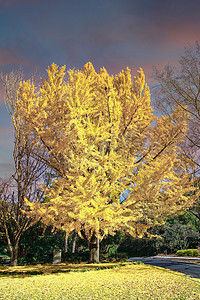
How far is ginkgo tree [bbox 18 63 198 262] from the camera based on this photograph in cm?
621

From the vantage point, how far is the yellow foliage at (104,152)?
620cm

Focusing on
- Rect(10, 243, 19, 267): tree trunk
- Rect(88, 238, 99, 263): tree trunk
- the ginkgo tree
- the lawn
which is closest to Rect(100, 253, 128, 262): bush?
Rect(88, 238, 99, 263): tree trunk

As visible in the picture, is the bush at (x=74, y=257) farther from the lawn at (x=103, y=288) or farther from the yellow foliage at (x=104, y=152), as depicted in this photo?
the lawn at (x=103, y=288)

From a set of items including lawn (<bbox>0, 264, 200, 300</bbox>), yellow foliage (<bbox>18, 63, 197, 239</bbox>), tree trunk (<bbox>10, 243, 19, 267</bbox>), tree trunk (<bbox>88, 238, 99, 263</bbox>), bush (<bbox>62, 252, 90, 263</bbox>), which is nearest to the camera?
lawn (<bbox>0, 264, 200, 300</bbox>)

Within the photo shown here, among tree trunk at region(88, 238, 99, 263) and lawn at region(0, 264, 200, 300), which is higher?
tree trunk at region(88, 238, 99, 263)

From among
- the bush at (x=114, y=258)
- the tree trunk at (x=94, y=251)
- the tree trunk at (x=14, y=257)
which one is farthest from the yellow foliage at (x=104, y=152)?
the bush at (x=114, y=258)

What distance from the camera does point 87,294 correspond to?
4980 millimetres

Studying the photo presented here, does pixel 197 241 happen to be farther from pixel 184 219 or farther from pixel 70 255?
pixel 70 255

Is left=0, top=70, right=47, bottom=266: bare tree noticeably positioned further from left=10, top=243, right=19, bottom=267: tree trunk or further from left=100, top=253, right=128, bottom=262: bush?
left=100, top=253, right=128, bottom=262: bush

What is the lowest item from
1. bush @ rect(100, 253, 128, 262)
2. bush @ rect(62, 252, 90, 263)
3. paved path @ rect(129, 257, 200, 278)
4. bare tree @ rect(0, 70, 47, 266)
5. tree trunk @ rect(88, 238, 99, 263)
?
paved path @ rect(129, 257, 200, 278)

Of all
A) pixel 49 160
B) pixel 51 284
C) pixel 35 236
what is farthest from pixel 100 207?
pixel 35 236

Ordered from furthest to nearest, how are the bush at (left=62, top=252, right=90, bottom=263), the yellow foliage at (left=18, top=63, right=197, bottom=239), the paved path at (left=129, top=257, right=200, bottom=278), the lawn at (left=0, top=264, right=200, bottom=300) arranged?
1. the bush at (left=62, top=252, right=90, bottom=263)
2. the paved path at (left=129, top=257, right=200, bottom=278)
3. the yellow foliage at (left=18, top=63, right=197, bottom=239)
4. the lawn at (left=0, top=264, right=200, bottom=300)

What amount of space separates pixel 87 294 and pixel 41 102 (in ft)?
18.5

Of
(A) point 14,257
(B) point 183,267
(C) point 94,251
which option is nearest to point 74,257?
(C) point 94,251
